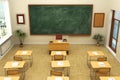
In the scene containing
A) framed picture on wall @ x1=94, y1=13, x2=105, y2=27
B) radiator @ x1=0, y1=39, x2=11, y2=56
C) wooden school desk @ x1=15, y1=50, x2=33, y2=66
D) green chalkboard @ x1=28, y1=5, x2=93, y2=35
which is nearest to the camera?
wooden school desk @ x1=15, y1=50, x2=33, y2=66

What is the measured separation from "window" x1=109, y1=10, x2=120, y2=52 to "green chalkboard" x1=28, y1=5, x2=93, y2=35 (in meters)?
1.56

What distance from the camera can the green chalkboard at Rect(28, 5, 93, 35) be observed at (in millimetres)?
11188

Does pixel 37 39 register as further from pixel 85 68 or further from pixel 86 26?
pixel 85 68

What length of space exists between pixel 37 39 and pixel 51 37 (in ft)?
3.41

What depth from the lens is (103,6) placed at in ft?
36.7

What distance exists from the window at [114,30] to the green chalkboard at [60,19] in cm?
156

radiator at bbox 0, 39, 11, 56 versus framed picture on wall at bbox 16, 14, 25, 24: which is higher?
framed picture on wall at bbox 16, 14, 25, 24

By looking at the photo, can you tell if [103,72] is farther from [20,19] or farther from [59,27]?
[20,19]

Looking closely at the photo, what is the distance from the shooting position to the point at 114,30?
34.6 feet

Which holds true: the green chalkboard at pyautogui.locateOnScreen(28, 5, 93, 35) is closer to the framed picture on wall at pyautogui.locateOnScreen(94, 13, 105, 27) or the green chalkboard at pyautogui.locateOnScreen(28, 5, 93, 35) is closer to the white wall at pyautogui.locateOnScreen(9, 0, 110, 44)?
the white wall at pyautogui.locateOnScreen(9, 0, 110, 44)

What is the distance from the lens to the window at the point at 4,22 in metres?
10.3

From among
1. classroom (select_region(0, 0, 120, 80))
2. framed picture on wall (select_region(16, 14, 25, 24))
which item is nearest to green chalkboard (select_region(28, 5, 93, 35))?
classroom (select_region(0, 0, 120, 80))

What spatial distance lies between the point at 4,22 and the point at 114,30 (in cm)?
723

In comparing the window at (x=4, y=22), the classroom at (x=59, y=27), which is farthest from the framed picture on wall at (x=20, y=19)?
the window at (x=4, y=22)
